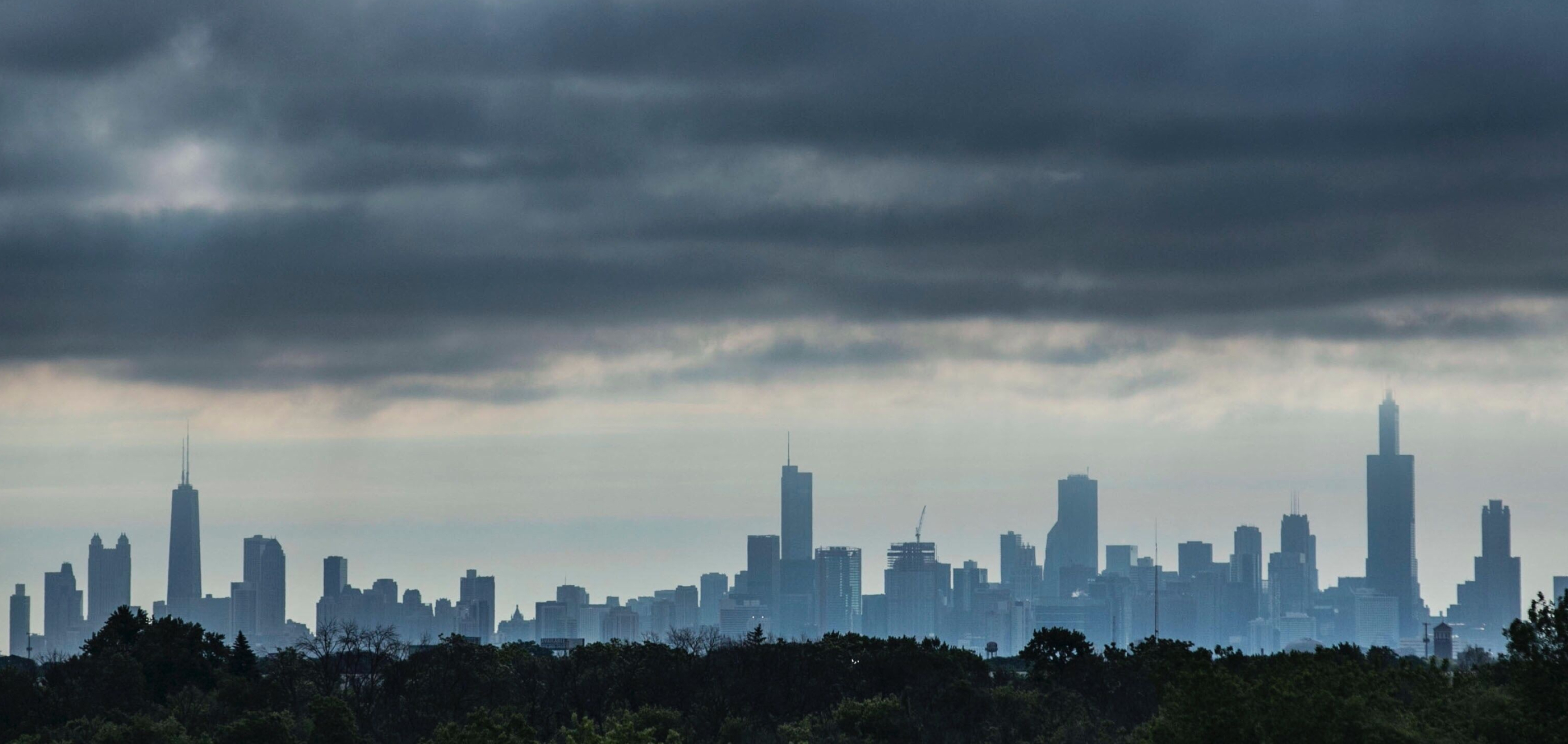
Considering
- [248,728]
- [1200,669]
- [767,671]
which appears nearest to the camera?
[1200,669]

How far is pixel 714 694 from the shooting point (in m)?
113

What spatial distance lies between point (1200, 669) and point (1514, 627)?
15.5 meters

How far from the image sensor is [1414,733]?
183ft

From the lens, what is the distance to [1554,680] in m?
52.6

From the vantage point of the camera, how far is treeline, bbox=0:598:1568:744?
6222 centimetres

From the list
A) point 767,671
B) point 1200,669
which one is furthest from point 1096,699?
point 1200,669

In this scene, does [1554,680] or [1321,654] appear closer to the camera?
[1554,680]

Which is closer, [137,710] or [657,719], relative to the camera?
[657,719]

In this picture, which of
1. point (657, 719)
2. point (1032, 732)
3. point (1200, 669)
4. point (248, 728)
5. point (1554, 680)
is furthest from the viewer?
point (1032, 732)

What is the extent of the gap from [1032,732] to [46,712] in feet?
172

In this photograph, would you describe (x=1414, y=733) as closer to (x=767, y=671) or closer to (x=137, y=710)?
(x=767, y=671)

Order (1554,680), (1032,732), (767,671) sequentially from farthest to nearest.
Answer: (767,671) < (1032,732) < (1554,680)

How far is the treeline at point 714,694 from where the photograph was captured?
62219mm

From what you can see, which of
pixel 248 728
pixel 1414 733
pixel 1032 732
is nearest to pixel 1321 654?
pixel 1032 732
